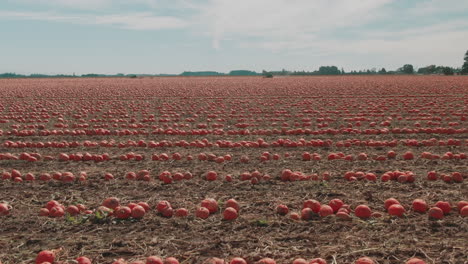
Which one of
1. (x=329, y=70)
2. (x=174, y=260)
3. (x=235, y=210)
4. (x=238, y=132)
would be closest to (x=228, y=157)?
(x=235, y=210)

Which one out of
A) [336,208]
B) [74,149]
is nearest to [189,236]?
[336,208]

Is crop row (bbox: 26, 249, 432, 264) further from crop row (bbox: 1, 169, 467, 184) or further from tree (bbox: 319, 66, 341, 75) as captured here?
tree (bbox: 319, 66, 341, 75)

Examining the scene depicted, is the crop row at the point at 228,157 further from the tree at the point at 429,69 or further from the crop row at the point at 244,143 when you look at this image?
the tree at the point at 429,69

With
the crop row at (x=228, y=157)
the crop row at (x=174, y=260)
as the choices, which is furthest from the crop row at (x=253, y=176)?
the crop row at (x=174, y=260)

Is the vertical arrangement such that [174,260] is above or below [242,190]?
above

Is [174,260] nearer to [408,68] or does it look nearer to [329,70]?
[408,68]

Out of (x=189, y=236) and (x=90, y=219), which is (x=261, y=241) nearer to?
(x=189, y=236)

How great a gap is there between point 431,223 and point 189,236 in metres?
2.66

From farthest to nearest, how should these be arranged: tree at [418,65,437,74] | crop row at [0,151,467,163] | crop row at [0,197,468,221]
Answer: tree at [418,65,437,74] < crop row at [0,151,467,163] < crop row at [0,197,468,221]

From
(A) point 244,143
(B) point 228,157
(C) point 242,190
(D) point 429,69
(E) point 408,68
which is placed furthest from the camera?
(E) point 408,68

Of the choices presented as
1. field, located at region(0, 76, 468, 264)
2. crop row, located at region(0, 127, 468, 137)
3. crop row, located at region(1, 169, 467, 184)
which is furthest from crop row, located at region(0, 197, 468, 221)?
crop row, located at region(0, 127, 468, 137)

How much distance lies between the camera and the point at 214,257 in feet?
13.5

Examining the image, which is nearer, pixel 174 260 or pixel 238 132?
pixel 174 260

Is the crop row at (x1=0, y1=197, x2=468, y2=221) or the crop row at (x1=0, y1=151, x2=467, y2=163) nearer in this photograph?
the crop row at (x1=0, y1=197, x2=468, y2=221)
